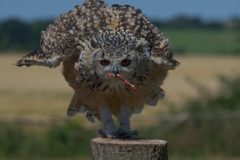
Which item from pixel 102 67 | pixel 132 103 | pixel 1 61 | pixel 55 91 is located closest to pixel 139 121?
pixel 132 103

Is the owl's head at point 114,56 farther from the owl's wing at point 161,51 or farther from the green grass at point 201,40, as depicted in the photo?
the green grass at point 201,40

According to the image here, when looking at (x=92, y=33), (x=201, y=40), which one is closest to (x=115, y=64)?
(x=92, y=33)

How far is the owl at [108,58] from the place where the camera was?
476 centimetres

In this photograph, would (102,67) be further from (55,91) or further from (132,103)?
(55,91)

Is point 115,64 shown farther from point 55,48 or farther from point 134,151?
point 55,48

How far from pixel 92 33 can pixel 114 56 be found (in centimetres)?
75

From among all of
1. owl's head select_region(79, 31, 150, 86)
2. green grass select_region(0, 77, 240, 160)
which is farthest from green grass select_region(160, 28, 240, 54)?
owl's head select_region(79, 31, 150, 86)

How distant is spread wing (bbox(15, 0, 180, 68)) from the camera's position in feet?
17.3

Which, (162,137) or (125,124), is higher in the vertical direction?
(162,137)

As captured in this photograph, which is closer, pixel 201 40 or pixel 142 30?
pixel 142 30

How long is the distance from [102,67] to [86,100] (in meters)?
1.03

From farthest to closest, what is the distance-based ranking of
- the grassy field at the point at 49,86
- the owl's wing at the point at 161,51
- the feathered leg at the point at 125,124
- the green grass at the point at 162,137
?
the grassy field at the point at 49,86 → the green grass at the point at 162,137 → the owl's wing at the point at 161,51 → the feathered leg at the point at 125,124

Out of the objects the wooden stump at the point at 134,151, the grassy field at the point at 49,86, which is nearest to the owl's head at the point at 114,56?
the wooden stump at the point at 134,151

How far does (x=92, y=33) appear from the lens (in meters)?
5.23
